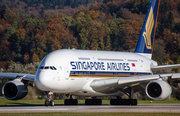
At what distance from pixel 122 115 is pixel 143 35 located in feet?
62.7

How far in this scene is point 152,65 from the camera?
35.4 m

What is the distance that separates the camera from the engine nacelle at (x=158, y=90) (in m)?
26.3

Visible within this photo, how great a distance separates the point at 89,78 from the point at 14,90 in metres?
6.04

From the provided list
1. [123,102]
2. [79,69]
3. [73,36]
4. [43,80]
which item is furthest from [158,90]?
[73,36]

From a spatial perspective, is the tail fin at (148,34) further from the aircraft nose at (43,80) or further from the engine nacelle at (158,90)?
the aircraft nose at (43,80)

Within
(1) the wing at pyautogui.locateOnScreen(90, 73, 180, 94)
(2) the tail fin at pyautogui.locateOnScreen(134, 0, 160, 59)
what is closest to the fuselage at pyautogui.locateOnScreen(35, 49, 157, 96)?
(1) the wing at pyautogui.locateOnScreen(90, 73, 180, 94)

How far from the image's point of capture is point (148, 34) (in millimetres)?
37625

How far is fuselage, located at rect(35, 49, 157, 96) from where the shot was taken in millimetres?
25781

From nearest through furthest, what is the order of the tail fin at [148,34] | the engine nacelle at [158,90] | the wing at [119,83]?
the engine nacelle at [158,90] → the wing at [119,83] → the tail fin at [148,34]

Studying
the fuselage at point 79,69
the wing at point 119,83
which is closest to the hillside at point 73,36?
the fuselage at point 79,69

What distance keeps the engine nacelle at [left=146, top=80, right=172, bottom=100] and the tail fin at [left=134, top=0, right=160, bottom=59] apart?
9.67 metres

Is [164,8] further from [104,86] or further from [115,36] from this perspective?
[104,86]

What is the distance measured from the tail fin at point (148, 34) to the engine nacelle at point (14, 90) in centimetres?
1290

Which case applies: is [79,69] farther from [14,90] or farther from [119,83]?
[14,90]
